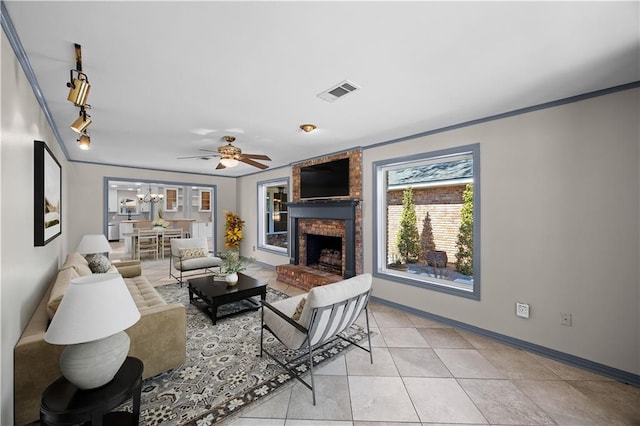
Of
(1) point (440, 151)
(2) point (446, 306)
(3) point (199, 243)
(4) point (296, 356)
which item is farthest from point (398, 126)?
(3) point (199, 243)

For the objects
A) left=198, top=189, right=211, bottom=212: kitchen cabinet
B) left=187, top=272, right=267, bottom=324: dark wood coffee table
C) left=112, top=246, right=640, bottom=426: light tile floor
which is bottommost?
left=112, top=246, right=640, bottom=426: light tile floor

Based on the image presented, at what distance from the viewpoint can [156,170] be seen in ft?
20.1

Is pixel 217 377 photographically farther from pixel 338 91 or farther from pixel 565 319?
pixel 565 319

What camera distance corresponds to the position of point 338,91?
7.29 ft

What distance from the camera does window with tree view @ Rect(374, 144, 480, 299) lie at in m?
3.12

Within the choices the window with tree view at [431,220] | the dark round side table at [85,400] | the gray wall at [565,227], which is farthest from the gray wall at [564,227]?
the dark round side table at [85,400]

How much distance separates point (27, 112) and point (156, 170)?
4.56 metres

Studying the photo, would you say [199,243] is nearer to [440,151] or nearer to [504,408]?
[440,151]

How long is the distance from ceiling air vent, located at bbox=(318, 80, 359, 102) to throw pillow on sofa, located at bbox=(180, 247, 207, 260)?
402 cm

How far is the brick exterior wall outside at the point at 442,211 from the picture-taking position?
3.28m

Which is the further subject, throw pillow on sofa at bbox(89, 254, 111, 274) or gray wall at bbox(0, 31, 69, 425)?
throw pillow on sofa at bbox(89, 254, 111, 274)

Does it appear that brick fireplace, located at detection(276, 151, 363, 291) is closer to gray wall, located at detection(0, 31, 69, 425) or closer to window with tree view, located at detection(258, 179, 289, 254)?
window with tree view, located at detection(258, 179, 289, 254)

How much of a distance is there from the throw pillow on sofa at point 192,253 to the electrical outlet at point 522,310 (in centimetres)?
500

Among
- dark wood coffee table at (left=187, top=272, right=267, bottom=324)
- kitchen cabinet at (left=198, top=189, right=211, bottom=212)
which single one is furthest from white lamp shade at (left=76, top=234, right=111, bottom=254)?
kitchen cabinet at (left=198, top=189, right=211, bottom=212)
